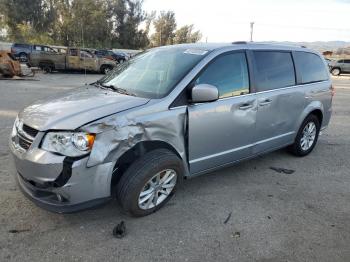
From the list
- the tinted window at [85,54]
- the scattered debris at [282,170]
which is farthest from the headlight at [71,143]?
the tinted window at [85,54]

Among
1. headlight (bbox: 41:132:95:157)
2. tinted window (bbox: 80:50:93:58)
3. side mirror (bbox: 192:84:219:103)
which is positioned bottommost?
headlight (bbox: 41:132:95:157)

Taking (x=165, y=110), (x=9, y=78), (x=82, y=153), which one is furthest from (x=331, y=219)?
(x=9, y=78)

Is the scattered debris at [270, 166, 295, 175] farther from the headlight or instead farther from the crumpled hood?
the headlight

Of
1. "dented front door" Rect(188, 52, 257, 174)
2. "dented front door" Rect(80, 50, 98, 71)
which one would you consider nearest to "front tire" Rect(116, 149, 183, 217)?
"dented front door" Rect(188, 52, 257, 174)

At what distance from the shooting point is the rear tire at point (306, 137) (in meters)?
5.06

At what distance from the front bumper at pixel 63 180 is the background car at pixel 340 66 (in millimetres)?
33880

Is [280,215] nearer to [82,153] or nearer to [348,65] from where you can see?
[82,153]

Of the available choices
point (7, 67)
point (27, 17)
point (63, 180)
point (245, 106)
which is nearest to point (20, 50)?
point (7, 67)

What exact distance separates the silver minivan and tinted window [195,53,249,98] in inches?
0.5

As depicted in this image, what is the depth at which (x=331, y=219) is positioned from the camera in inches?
135

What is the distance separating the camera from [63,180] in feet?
8.86

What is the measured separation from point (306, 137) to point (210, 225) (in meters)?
2.87

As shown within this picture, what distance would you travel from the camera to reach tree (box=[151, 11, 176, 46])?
6338 centimetres

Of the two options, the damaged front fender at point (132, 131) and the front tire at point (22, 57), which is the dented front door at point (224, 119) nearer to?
the damaged front fender at point (132, 131)
